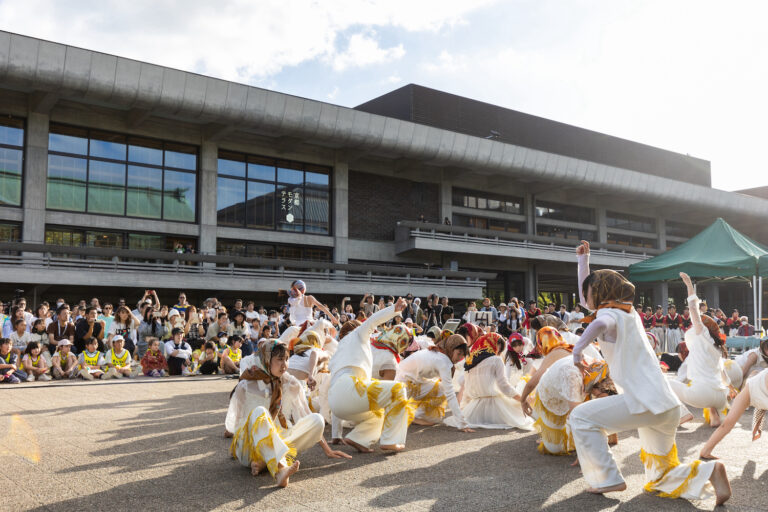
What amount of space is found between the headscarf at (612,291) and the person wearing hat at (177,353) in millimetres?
11563

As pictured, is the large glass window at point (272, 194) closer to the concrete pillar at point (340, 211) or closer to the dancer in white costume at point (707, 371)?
the concrete pillar at point (340, 211)

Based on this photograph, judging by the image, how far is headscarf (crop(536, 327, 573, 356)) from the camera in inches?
265

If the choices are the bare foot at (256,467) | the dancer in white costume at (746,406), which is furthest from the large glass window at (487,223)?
the bare foot at (256,467)

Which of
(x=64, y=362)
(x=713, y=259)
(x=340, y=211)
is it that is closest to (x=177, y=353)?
(x=64, y=362)

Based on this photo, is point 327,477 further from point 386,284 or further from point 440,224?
point 440,224

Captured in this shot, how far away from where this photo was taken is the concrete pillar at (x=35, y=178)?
23.4 metres

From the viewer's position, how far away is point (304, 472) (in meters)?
5.32

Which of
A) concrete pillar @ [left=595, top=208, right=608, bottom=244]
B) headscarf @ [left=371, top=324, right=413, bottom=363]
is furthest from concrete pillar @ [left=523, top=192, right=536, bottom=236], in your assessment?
headscarf @ [left=371, top=324, right=413, bottom=363]

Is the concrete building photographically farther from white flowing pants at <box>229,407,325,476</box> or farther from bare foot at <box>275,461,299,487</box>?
bare foot at <box>275,461,299,487</box>

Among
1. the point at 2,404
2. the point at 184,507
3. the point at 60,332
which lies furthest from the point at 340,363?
the point at 60,332

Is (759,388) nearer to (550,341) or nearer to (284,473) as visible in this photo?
(550,341)

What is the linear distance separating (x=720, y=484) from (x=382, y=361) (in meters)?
3.86

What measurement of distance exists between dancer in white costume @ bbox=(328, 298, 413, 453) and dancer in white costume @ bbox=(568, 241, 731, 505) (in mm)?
1941

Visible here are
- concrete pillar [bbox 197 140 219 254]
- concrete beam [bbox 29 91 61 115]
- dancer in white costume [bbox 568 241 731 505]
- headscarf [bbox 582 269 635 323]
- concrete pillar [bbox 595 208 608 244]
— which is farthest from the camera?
concrete pillar [bbox 595 208 608 244]
